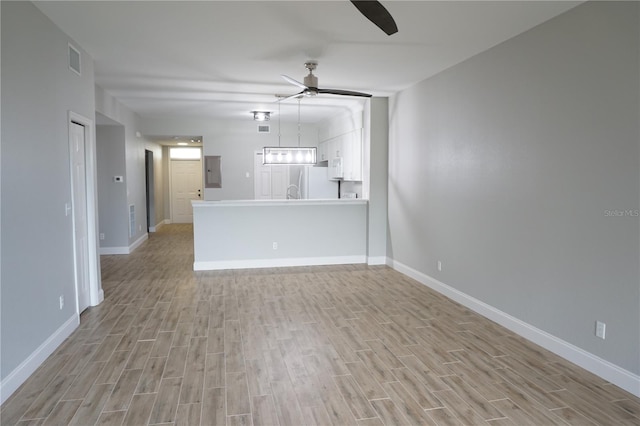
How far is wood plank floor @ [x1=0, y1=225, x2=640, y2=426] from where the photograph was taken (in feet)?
8.23

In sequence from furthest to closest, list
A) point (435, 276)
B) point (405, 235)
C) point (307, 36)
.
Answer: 1. point (405, 235)
2. point (435, 276)
3. point (307, 36)

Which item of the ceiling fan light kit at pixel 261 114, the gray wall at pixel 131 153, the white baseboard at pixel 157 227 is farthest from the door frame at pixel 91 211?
the white baseboard at pixel 157 227

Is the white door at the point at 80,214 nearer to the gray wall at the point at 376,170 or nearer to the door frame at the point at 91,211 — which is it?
the door frame at the point at 91,211

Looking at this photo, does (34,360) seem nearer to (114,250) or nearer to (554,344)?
(554,344)

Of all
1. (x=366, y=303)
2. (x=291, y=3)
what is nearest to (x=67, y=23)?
(x=291, y=3)

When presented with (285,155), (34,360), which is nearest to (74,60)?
(34,360)

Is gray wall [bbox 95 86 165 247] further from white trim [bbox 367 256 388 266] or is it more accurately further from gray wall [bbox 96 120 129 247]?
white trim [bbox 367 256 388 266]

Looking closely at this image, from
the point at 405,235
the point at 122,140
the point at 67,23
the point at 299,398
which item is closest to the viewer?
the point at 299,398

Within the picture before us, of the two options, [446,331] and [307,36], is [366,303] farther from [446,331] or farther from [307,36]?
[307,36]

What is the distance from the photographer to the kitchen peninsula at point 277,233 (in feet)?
20.8

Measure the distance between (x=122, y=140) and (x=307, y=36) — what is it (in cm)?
502

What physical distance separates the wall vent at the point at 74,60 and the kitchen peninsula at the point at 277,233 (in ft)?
8.40

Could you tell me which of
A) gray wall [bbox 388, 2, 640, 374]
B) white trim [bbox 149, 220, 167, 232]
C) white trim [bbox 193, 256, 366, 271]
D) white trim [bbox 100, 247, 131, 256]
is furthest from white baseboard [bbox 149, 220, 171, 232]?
gray wall [bbox 388, 2, 640, 374]

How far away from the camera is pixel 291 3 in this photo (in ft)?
10.1
